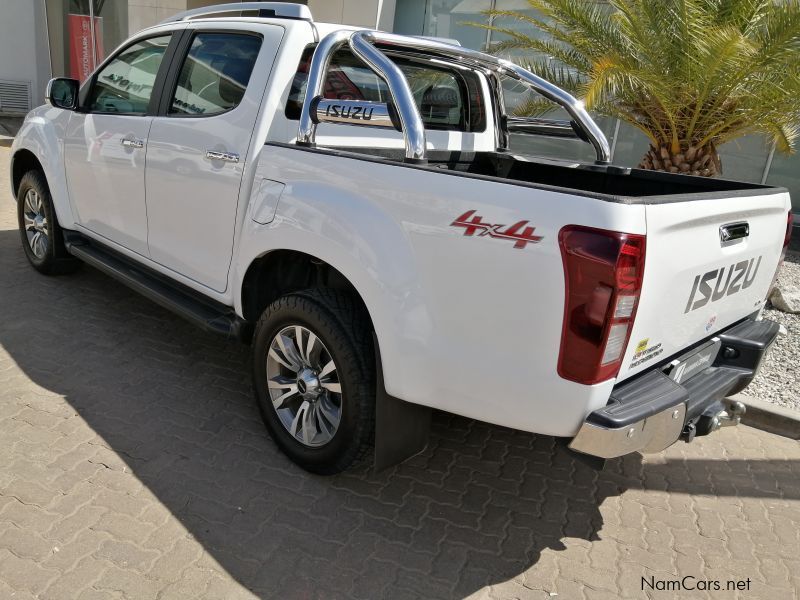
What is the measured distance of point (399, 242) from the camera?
2463 millimetres

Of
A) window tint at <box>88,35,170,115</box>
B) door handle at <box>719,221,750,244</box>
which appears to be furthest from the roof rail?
door handle at <box>719,221,750,244</box>

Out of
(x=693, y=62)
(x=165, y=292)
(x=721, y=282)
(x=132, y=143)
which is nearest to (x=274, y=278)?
(x=165, y=292)

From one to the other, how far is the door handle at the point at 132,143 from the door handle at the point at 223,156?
72 cm

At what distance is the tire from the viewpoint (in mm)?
2766

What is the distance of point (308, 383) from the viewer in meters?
3.01

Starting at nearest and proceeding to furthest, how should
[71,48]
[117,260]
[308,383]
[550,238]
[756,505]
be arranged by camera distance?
1. [550,238]
2. [308,383]
3. [756,505]
4. [117,260]
5. [71,48]

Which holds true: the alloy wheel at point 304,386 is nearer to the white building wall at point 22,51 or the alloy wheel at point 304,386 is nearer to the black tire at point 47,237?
the black tire at point 47,237

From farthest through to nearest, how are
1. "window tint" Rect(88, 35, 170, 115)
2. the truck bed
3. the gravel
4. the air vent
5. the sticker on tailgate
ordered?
the air vent → the gravel → "window tint" Rect(88, 35, 170, 115) → the truck bed → the sticker on tailgate

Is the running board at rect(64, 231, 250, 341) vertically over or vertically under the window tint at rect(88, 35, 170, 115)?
under

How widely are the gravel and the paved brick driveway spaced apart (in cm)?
51

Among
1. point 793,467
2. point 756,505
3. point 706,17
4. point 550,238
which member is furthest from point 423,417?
point 706,17

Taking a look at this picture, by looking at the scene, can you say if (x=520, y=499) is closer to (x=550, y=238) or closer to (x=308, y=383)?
(x=308, y=383)

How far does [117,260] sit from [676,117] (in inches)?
181

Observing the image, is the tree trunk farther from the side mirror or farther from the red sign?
the red sign
